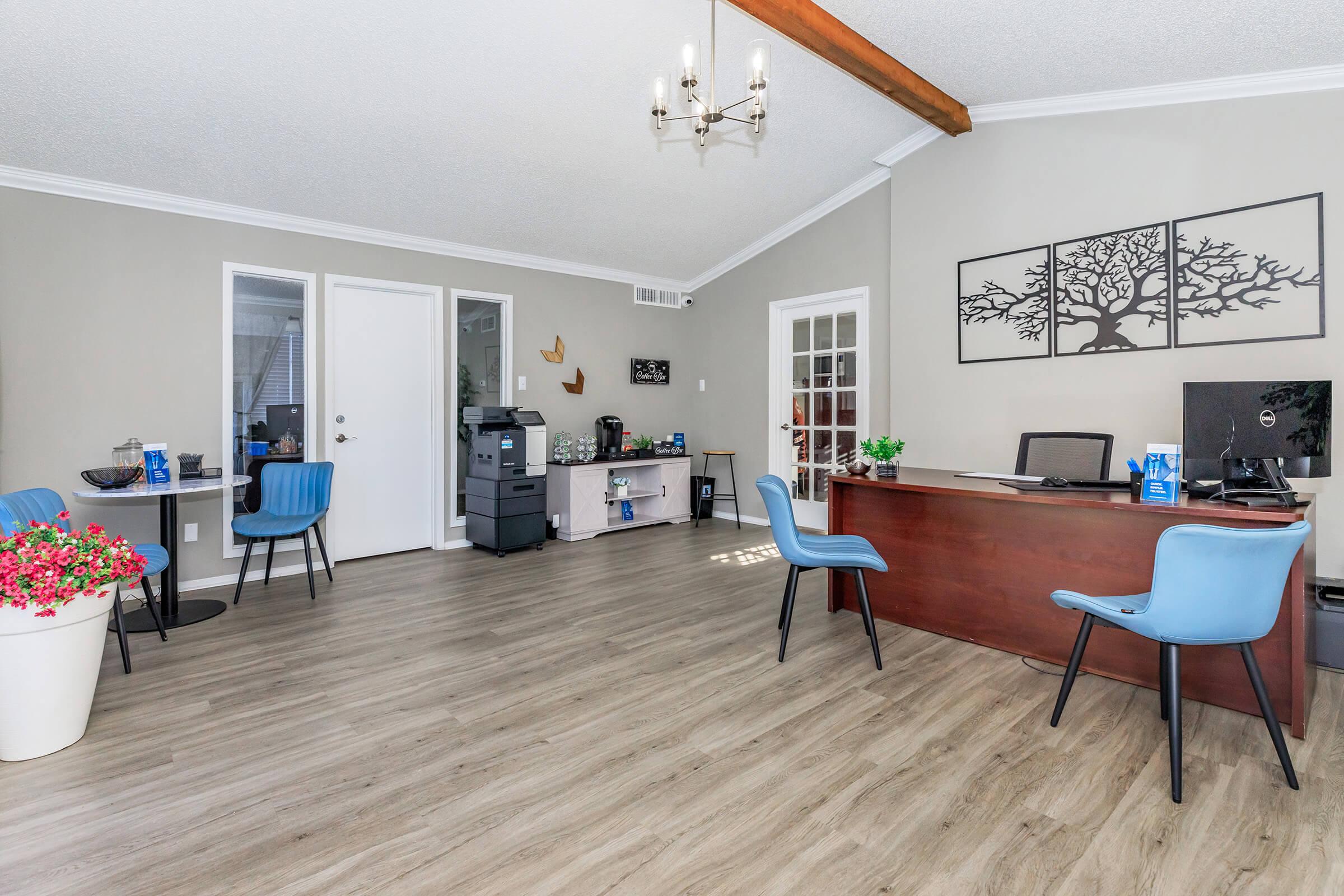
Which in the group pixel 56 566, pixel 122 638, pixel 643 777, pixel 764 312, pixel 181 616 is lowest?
pixel 643 777

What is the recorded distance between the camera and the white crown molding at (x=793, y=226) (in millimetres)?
5293

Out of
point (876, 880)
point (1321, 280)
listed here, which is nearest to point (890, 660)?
point (876, 880)

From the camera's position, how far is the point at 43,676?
84.4 inches

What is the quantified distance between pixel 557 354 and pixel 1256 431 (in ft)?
15.8

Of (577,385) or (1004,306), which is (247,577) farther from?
(1004,306)

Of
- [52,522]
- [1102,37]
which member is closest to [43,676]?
[52,522]

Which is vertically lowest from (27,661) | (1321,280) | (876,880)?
(876,880)

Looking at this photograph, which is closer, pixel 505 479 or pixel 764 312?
pixel 505 479

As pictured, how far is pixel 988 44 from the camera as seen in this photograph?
136 inches

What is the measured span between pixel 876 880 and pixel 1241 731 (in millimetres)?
1664

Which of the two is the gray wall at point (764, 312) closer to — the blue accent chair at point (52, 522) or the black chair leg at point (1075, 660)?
the black chair leg at point (1075, 660)

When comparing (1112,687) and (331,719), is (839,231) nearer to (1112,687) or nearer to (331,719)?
(1112,687)

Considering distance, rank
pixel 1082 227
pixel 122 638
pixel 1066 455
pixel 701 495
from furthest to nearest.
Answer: pixel 701 495, pixel 1082 227, pixel 1066 455, pixel 122 638

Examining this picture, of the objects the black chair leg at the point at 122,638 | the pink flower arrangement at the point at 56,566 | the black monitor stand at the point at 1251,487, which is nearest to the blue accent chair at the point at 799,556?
the black monitor stand at the point at 1251,487
